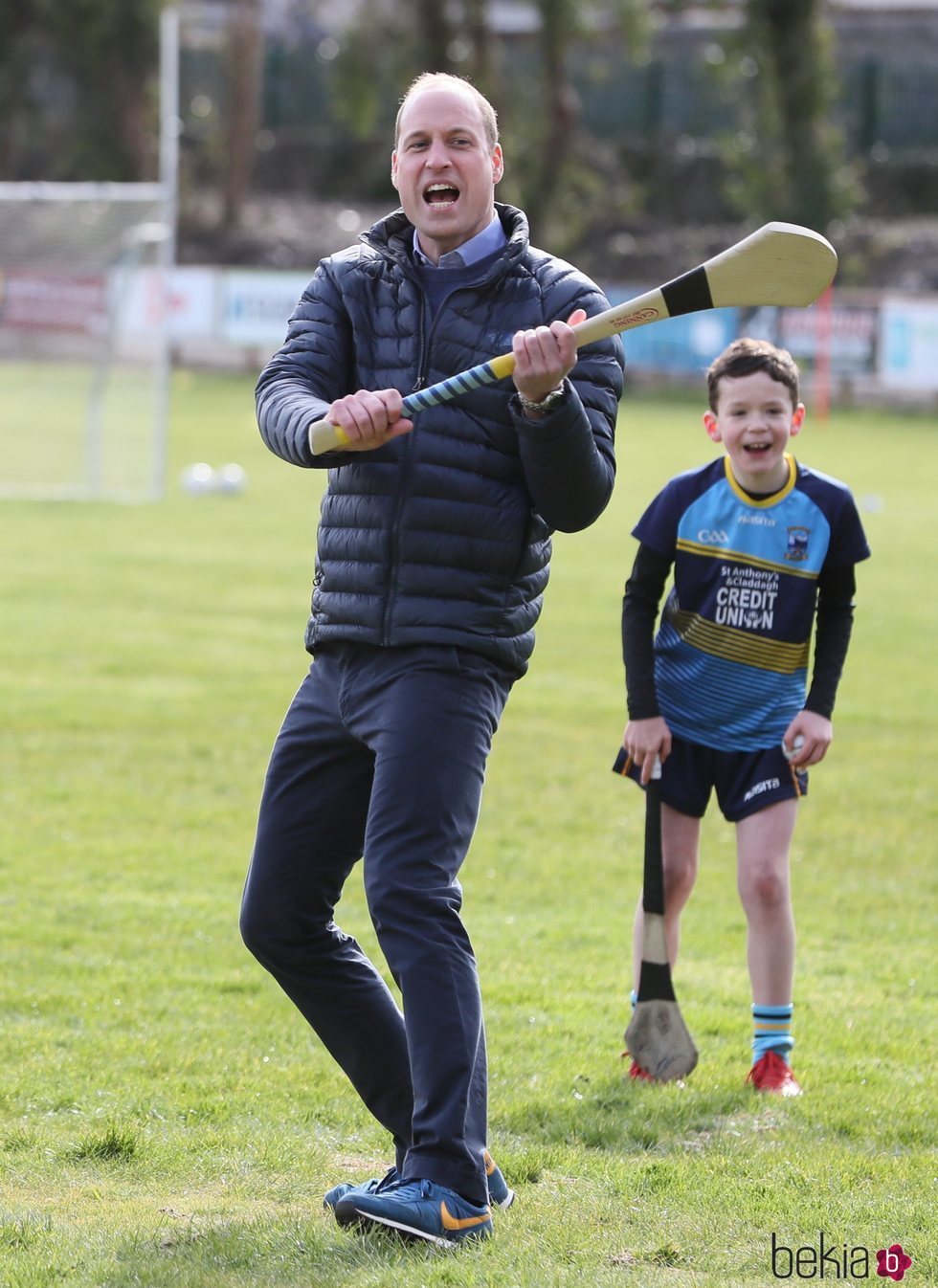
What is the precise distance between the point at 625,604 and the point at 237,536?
11.7m

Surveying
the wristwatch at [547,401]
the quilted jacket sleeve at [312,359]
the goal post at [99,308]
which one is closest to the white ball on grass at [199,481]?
the goal post at [99,308]

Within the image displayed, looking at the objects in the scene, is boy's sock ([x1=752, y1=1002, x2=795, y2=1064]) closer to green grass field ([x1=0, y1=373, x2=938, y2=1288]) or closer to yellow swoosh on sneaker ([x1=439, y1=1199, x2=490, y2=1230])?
green grass field ([x1=0, y1=373, x2=938, y2=1288])

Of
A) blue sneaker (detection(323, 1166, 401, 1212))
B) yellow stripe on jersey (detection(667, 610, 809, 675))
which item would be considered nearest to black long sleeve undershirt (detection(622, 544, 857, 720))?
yellow stripe on jersey (detection(667, 610, 809, 675))

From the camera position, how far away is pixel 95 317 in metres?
18.6

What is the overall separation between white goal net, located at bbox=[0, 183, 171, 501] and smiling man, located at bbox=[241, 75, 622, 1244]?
13521mm

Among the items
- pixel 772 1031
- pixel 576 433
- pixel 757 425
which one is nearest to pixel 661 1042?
pixel 772 1031

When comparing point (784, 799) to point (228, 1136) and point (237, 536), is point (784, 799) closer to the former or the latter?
point (228, 1136)

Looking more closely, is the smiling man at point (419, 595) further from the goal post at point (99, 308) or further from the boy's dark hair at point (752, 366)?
the goal post at point (99, 308)

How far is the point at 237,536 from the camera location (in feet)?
53.3

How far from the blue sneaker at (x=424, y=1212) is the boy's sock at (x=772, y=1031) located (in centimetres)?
143

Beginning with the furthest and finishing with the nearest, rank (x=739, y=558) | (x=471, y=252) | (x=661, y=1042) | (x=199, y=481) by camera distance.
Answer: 1. (x=199, y=481)
2. (x=739, y=558)
3. (x=661, y=1042)
4. (x=471, y=252)

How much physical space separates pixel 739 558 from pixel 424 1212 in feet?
6.88

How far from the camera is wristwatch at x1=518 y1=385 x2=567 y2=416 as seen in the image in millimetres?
3350

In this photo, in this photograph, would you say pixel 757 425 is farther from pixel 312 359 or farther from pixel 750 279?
pixel 312 359
